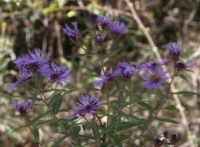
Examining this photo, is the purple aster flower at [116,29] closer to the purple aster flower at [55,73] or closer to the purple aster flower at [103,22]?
the purple aster flower at [103,22]

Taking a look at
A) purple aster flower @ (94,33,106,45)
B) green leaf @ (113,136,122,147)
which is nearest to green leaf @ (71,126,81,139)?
green leaf @ (113,136,122,147)

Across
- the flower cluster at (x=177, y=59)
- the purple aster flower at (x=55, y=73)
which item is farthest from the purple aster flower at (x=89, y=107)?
the flower cluster at (x=177, y=59)

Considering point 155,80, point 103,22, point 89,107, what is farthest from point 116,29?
point 89,107

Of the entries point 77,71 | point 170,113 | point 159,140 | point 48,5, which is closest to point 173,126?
point 170,113

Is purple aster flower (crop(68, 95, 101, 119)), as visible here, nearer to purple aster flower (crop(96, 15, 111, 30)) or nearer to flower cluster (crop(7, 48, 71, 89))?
flower cluster (crop(7, 48, 71, 89))

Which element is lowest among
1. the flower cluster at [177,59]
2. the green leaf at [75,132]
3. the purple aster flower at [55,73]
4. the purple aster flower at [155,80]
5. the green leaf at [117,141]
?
the green leaf at [117,141]

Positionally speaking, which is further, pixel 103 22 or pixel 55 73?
pixel 103 22

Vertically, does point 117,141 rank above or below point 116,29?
below

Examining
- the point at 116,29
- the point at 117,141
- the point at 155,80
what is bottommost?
the point at 117,141

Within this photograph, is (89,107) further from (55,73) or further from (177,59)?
(177,59)

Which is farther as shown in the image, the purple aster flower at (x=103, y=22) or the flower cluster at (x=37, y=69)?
Result: the purple aster flower at (x=103, y=22)

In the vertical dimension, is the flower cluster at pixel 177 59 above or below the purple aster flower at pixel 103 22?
below
